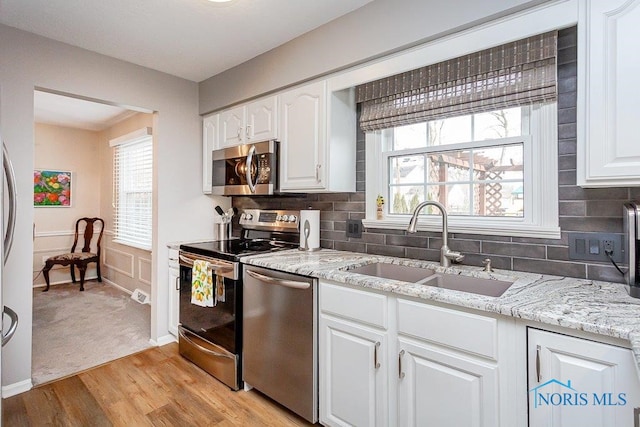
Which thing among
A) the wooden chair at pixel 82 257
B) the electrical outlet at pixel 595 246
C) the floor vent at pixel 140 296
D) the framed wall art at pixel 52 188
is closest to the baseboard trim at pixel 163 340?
the floor vent at pixel 140 296

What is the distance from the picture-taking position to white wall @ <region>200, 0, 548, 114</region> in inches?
66.3

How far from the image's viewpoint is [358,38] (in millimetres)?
2064

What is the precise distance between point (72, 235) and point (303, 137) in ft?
15.6

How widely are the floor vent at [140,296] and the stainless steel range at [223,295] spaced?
171 centimetres

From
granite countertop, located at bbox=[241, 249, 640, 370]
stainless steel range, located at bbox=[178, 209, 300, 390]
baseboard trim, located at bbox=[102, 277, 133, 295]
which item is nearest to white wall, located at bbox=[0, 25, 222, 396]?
stainless steel range, located at bbox=[178, 209, 300, 390]

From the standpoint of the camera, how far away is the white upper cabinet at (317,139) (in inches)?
89.5

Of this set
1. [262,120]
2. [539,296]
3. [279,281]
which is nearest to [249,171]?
[262,120]

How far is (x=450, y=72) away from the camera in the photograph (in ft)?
6.25

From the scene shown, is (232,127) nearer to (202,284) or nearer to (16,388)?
(202,284)

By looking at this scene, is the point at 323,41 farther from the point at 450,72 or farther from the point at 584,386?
the point at 584,386

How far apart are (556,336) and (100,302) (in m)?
4.70

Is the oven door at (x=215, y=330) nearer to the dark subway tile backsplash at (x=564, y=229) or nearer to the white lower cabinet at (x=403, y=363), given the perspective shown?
the white lower cabinet at (x=403, y=363)

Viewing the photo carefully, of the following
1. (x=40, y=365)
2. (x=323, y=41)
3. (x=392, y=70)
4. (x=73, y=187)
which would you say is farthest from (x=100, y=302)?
(x=392, y=70)

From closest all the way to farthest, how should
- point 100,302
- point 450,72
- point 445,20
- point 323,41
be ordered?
point 445,20 → point 450,72 → point 323,41 → point 100,302
